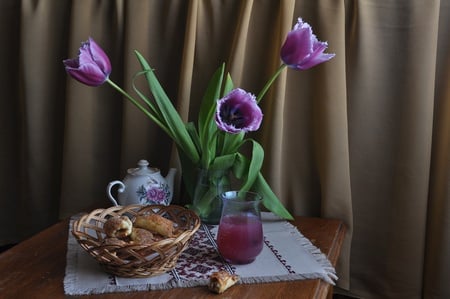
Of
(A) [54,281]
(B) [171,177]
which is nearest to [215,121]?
(B) [171,177]

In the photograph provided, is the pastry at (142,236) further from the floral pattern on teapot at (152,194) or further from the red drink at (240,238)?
the floral pattern on teapot at (152,194)

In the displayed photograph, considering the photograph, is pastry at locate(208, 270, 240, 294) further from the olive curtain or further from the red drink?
the olive curtain

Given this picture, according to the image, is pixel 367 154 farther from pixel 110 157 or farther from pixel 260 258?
pixel 110 157

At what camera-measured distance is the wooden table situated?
2.79ft

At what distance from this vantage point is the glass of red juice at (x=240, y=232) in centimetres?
92

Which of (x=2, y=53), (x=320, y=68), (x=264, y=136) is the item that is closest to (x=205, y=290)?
(x=264, y=136)

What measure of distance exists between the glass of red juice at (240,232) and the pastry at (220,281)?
2.5 inches

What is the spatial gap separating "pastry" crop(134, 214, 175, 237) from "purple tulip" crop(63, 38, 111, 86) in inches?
12.5

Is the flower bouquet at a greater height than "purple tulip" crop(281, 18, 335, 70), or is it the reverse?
"purple tulip" crop(281, 18, 335, 70)

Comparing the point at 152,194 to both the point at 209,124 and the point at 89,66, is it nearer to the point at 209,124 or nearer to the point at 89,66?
the point at 209,124

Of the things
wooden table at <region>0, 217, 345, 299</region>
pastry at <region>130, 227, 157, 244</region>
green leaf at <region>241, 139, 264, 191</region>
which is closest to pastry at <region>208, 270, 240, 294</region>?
wooden table at <region>0, 217, 345, 299</region>

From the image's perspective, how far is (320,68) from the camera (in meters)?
1.25

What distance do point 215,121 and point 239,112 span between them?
5 cm

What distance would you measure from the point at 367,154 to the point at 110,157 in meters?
0.71
